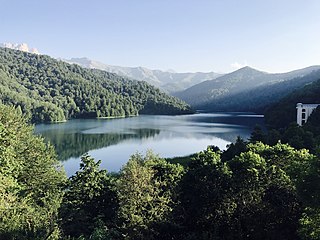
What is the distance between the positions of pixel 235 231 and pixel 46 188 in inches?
608

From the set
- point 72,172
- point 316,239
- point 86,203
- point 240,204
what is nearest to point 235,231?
point 240,204

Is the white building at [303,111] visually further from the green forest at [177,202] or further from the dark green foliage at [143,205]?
the dark green foliage at [143,205]

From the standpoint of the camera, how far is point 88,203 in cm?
2331

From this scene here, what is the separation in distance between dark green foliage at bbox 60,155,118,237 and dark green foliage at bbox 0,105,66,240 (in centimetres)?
120

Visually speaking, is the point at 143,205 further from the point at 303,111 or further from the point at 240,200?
the point at 303,111

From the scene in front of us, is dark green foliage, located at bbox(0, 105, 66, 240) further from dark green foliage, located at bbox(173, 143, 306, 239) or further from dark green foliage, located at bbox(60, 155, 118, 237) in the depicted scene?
dark green foliage, located at bbox(173, 143, 306, 239)

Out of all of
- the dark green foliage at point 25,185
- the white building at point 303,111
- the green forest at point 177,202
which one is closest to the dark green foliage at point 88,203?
the green forest at point 177,202

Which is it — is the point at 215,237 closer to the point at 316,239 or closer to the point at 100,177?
the point at 316,239

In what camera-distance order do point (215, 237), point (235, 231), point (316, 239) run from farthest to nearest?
point (235, 231), point (215, 237), point (316, 239)

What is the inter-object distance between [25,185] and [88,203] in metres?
6.18

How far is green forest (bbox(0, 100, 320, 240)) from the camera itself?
708 inches

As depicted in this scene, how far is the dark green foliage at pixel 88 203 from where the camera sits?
21.7 m

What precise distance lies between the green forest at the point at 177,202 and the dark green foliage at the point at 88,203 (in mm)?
68

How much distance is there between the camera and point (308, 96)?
106375mm
